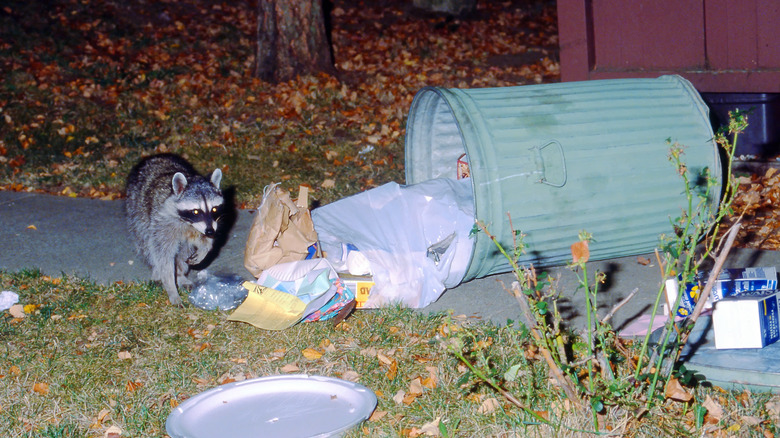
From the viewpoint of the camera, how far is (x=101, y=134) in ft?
27.9

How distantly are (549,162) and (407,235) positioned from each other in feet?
3.15

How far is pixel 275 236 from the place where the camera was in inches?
174

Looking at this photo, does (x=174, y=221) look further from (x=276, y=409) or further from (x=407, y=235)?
(x=276, y=409)

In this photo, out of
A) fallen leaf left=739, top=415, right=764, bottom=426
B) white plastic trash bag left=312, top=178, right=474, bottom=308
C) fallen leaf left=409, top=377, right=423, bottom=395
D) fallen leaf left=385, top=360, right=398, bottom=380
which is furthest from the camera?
white plastic trash bag left=312, top=178, right=474, bottom=308

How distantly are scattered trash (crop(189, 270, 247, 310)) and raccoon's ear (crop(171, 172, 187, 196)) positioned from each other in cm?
60

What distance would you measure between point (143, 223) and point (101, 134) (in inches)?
153

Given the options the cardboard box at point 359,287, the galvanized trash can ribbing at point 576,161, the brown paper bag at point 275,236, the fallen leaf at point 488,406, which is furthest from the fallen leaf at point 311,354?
the galvanized trash can ribbing at point 576,161

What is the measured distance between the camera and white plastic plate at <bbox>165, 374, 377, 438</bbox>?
10.0 feet

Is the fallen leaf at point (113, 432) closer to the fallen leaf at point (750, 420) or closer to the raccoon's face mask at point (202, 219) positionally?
the raccoon's face mask at point (202, 219)

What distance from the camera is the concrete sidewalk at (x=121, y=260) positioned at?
14.0 ft

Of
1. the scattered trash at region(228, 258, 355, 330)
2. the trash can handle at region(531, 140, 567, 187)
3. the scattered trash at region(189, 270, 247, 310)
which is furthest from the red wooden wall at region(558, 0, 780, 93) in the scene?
the scattered trash at region(189, 270, 247, 310)

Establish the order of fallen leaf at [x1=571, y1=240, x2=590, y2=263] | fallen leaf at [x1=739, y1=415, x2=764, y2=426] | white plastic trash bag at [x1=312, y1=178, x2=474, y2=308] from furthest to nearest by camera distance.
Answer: white plastic trash bag at [x1=312, y1=178, x2=474, y2=308] < fallen leaf at [x1=739, y1=415, x2=764, y2=426] < fallen leaf at [x1=571, y1=240, x2=590, y2=263]

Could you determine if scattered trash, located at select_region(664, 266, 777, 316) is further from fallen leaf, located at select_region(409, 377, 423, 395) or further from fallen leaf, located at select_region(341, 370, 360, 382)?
fallen leaf, located at select_region(341, 370, 360, 382)

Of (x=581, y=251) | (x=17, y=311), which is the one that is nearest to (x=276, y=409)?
(x=581, y=251)
